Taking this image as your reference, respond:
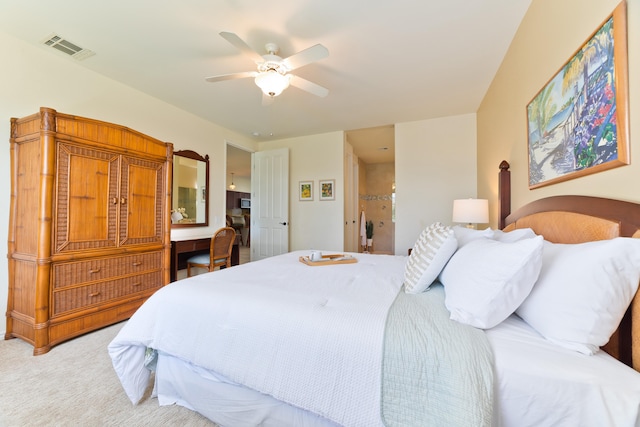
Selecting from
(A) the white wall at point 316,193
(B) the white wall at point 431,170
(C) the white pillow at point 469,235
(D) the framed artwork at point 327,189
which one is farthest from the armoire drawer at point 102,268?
(B) the white wall at point 431,170

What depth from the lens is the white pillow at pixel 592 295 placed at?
781 mm

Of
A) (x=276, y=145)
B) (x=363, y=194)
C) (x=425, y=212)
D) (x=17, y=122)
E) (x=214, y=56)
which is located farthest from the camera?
(x=363, y=194)

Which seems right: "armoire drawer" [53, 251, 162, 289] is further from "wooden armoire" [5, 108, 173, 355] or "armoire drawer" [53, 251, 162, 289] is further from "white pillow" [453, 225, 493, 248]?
"white pillow" [453, 225, 493, 248]

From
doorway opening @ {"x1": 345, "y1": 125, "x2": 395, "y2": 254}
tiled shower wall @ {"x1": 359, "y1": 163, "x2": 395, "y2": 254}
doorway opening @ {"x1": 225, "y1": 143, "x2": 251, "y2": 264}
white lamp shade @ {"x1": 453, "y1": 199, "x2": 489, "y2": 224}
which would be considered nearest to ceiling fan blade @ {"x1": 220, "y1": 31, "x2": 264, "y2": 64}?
white lamp shade @ {"x1": 453, "y1": 199, "x2": 489, "y2": 224}

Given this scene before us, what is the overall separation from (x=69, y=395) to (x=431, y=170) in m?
4.40

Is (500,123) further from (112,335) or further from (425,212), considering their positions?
(112,335)

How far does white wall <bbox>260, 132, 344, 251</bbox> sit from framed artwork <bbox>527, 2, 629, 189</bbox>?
3103mm

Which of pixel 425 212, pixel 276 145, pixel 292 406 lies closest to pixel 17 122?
pixel 292 406

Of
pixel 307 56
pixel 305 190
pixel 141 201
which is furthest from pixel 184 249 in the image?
pixel 307 56

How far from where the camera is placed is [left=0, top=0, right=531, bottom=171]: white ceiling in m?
1.82

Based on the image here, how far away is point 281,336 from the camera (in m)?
1.02

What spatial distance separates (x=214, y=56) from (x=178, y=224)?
7.36 feet

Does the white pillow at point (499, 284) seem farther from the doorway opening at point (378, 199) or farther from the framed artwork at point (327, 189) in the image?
the doorway opening at point (378, 199)

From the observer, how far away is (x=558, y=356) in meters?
0.77
